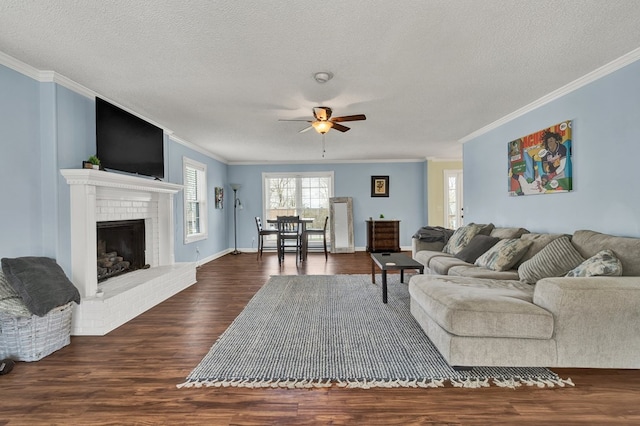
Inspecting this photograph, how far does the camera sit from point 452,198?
26.1ft

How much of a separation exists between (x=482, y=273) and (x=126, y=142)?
13.6 ft

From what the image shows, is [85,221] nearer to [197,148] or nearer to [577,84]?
[197,148]

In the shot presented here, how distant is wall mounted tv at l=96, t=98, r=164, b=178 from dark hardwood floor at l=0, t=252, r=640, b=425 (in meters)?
1.99

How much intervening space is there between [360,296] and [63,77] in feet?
12.3

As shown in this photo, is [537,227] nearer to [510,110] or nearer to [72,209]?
[510,110]

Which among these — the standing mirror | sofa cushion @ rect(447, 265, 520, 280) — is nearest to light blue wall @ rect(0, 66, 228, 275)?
sofa cushion @ rect(447, 265, 520, 280)

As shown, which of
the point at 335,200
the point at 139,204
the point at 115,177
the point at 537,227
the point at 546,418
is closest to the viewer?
the point at 546,418

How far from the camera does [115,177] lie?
3.25m

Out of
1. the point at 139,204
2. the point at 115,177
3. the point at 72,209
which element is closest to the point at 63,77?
the point at 115,177

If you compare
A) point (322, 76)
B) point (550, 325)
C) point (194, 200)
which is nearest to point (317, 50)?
point (322, 76)

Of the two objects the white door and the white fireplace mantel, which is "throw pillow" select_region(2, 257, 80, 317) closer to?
the white fireplace mantel

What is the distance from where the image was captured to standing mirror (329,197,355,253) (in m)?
8.01

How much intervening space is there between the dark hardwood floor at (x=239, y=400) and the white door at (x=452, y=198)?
5991mm

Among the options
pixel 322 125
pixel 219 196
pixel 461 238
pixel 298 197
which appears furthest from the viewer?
pixel 298 197
